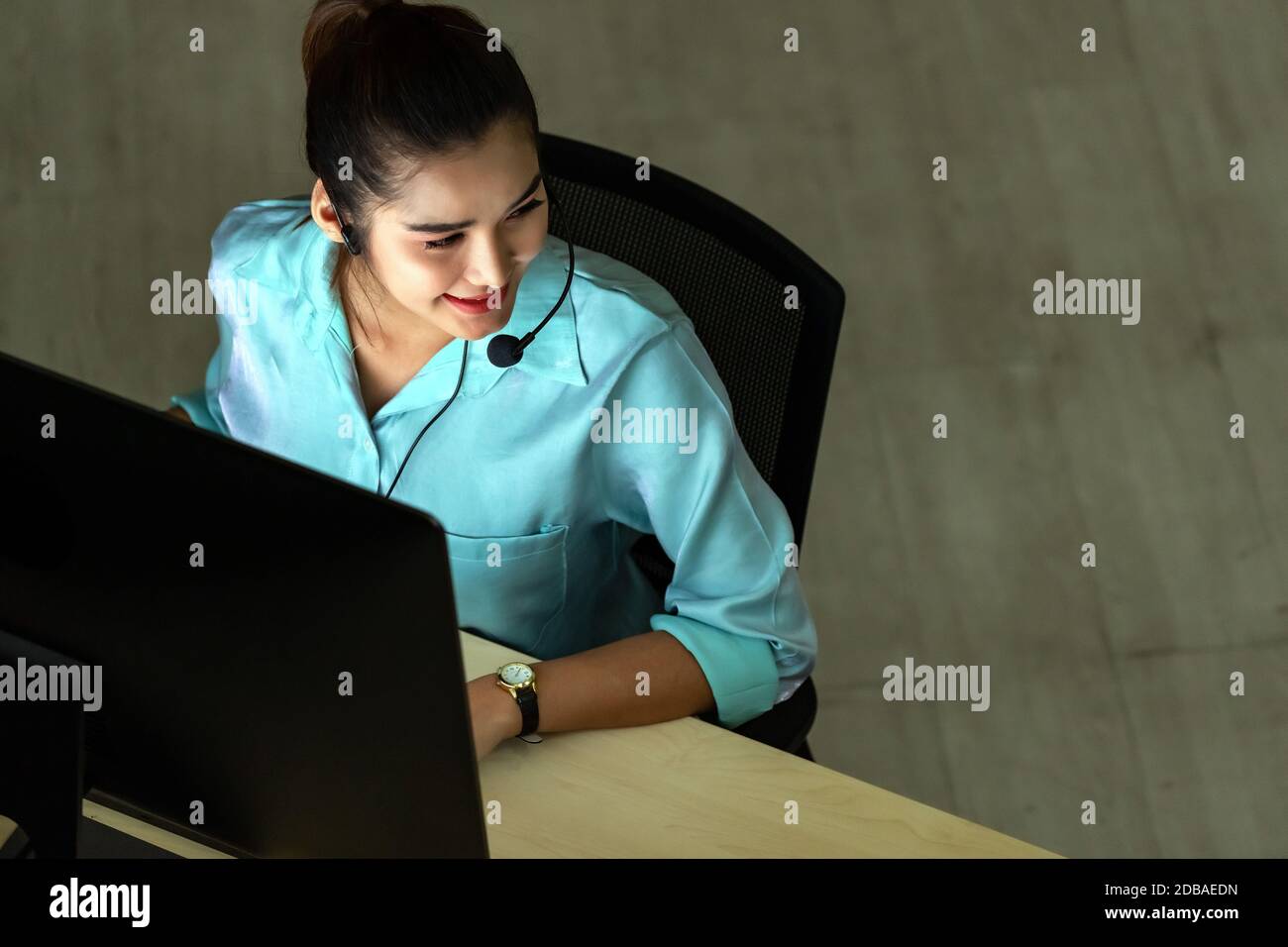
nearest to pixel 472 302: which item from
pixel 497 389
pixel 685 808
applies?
pixel 497 389

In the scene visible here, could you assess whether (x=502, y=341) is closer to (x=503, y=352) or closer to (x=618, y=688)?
(x=503, y=352)

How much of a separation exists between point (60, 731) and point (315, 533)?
0.34m

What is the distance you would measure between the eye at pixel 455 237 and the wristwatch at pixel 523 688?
0.42 metres

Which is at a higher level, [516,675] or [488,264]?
[488,264]

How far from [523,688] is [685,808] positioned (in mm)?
197

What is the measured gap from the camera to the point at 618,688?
1.43 metres

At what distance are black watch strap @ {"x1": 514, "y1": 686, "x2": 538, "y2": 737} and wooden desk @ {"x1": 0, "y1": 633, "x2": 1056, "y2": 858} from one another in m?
0.03

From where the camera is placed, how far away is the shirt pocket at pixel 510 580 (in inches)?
63.1

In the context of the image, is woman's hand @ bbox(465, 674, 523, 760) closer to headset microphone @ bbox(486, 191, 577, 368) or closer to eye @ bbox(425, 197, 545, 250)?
A: headset microphone @ bbox(486, 191, 577, 368)

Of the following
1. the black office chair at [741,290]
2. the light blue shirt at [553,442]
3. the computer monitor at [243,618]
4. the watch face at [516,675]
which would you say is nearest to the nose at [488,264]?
the light blue shirt at [553,442]

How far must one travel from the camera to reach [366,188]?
136 cm

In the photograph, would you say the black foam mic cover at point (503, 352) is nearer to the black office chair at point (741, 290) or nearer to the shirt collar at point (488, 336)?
the shirt collar at point (488, 336)

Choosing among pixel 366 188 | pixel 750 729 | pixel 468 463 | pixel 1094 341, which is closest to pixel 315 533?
pixel 366 188
